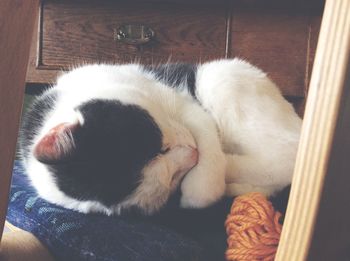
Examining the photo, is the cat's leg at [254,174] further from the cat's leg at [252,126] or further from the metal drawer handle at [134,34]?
the metal drawer handle at [134,34]

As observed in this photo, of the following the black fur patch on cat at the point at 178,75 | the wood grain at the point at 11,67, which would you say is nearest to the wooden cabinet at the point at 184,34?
the black fur patch on cat at the point at 178,75

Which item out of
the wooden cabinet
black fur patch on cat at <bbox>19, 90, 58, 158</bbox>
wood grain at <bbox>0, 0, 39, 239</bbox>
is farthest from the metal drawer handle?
wood grain at <bbox>0, 0, 39, 239</bbox>

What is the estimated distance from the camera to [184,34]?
1.41m

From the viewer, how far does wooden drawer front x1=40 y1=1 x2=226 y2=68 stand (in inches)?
53.7

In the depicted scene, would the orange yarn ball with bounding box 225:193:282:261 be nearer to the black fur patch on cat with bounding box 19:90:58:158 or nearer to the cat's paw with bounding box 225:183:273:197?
the cat's paw with bounding box 225:183:273:197

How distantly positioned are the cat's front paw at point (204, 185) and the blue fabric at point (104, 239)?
0.16m

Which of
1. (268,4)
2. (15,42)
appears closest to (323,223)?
(15,42)

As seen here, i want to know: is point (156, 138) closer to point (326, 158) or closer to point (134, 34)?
point (326, 158)

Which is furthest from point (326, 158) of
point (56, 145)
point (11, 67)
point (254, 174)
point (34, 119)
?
point (34, 119)

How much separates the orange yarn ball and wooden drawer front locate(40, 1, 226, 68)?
0.80 meters

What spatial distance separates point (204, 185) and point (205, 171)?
28 millimetres

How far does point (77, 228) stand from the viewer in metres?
0.64

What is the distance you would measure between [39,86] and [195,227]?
92 cm

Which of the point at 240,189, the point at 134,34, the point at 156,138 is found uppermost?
the point at 134,34
